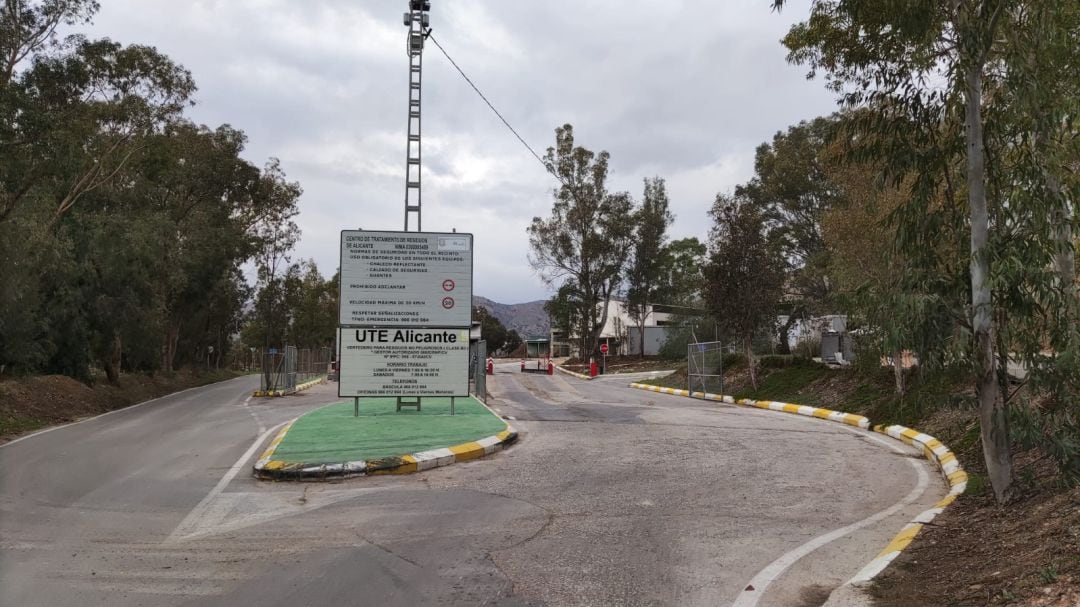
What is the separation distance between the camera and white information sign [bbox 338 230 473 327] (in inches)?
609

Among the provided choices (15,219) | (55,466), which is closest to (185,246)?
(15,219)

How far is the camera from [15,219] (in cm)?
1825

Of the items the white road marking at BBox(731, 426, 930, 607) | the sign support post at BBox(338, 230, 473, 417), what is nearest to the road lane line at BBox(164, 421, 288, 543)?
the sign support post at BBox(338, 230, 473, 417)

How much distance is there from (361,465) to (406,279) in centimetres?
674

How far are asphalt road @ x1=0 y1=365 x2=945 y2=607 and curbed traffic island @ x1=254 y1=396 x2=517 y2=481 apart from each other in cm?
36

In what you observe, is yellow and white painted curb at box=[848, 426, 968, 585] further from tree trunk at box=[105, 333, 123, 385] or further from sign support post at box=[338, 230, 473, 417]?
tree trunk at box=[105, 333, 123, 385]

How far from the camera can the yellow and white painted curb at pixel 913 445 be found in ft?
17.5

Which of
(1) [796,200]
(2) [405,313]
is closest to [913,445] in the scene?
(2) [405,313]

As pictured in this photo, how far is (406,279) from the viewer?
15.7 m

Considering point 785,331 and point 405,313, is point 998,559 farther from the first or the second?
point 785,331

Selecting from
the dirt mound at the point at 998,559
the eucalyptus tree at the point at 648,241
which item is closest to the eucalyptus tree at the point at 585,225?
the eucalyptus tree at the point at 648,241

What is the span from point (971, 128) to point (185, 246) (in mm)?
35131

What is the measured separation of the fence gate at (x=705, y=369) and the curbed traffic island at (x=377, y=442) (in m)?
11.7

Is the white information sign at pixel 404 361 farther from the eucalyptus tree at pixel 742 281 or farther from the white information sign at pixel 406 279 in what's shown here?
the eucalyptus tree at pixel 742 281
